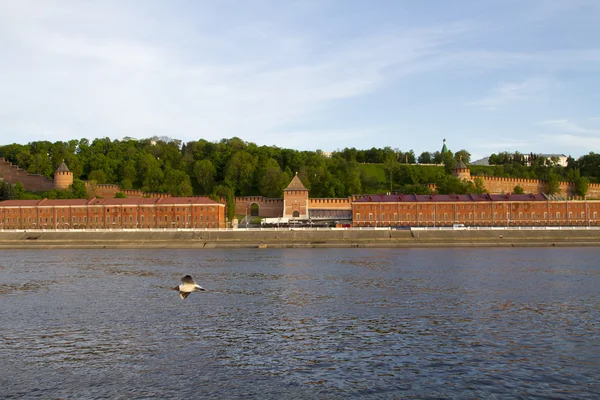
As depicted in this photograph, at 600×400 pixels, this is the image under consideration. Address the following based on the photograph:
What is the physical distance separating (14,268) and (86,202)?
1707 inches

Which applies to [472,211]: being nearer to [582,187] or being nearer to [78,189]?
[582,187]

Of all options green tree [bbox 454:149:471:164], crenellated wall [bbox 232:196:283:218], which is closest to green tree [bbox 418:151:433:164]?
green tree [bbox 454:149:471:164]

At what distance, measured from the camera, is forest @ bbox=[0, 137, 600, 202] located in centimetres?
10762

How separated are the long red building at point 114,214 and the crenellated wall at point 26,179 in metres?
25.4

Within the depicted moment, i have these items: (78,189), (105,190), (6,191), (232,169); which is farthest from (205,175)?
(6,191)

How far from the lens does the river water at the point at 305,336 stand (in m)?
15.3

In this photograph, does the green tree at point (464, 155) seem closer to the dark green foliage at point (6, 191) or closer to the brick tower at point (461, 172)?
the brick tower at point (461, 172)

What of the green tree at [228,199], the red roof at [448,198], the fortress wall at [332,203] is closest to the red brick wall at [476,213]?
the red roof at [448,198]

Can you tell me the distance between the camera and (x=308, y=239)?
69312 millimetres

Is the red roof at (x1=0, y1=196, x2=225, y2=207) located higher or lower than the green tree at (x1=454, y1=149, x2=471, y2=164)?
lower

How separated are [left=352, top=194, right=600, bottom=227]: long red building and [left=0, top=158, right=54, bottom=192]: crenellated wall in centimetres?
5769

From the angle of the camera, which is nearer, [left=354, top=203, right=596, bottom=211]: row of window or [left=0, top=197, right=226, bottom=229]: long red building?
[left=0, top=197, right=226, bottom=229]: long red building

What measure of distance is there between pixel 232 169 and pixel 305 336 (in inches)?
3719

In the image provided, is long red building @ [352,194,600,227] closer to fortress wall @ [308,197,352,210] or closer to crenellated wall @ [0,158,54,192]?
fortress wall @ [308,197,352,210]
